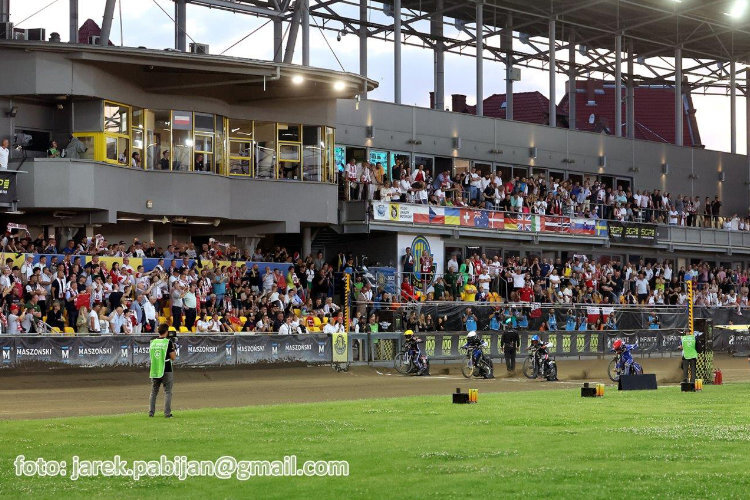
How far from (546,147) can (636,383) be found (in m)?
30.2

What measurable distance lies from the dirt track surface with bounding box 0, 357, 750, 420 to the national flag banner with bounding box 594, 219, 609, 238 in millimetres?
17170

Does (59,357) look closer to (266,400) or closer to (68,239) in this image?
(266,400)

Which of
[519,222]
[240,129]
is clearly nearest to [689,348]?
[240,129]

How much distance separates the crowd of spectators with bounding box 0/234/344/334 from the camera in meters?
31.5

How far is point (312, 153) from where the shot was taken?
147 feet

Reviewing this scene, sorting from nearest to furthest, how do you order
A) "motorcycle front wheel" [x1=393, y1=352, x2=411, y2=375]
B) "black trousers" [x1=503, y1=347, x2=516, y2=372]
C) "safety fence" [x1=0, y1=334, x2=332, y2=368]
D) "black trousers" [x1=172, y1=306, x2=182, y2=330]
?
"safety fence" [x1=0, y1=334, x2=332, y2=368]
"black trousers" [x1=172, y1=306, x2=182, y2=330]
"motorcycle front wheel" [x1=393, y1=352, x2=411, y2=375]
"black trousers" [x1=503, y1=347, x2=516, y2=372]

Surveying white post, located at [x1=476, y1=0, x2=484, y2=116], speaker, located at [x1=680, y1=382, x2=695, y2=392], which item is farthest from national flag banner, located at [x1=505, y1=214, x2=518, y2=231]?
speaker, located at [x1=680, y1=382, x2=695, y2=392]

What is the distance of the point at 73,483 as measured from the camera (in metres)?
13.2

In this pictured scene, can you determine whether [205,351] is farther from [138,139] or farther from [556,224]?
[556,224]

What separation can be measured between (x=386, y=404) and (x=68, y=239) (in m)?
19.4

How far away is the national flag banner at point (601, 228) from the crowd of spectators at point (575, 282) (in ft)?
4.56

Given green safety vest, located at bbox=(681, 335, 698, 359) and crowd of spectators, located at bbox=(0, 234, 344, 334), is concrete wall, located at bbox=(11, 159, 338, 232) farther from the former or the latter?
green safety vest, located at bbox=(681, 335, 698, 359)

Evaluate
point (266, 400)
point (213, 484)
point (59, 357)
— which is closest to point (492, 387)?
point (266, 400)

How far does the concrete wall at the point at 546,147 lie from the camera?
1975 inches
